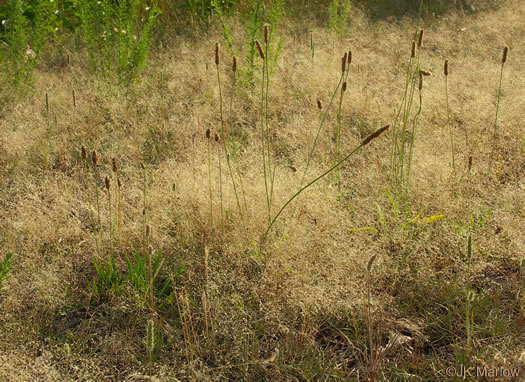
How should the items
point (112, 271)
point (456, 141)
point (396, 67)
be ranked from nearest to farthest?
point (112, 271) → point (456, 141) → point (396, 67)

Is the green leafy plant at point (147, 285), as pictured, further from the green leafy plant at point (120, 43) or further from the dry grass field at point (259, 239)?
the green leafy plant at point (120, 43)

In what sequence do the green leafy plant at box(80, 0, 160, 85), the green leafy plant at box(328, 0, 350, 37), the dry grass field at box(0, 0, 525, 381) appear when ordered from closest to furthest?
the dry grass field at box(0, 0, 525, 381) → the green leafy plant at box(80, 0, 160, 85) → the green leafy plant at box(328, 0, 350, 37)

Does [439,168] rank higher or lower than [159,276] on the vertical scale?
higher

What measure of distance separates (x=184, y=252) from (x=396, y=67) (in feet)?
8.15

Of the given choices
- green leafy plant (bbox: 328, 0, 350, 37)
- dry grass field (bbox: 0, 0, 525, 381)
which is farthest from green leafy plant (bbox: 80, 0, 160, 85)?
green leafy plant (bbox: 328, 0, 350, 37)

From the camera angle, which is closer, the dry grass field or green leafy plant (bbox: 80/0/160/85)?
the dry grass field

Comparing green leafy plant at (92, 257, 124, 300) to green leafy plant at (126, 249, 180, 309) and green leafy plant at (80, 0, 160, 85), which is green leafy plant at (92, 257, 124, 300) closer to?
green leafy plant at (126, 249, 180, 309)

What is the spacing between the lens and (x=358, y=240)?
1.95m

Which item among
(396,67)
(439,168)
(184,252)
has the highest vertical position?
(396,67)

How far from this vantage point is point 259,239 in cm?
199

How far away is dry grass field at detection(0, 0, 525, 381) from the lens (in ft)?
5.10

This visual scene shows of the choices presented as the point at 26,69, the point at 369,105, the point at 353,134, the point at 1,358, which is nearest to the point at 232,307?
the point at 1,358

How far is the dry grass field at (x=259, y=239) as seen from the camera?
5.10ft

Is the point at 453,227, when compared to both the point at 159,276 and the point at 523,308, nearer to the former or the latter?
the point at 523,308
